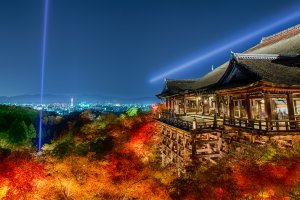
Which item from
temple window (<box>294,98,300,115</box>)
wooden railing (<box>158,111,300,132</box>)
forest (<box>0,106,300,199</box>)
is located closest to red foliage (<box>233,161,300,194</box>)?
forest (<box>0,106,300,199</box>)

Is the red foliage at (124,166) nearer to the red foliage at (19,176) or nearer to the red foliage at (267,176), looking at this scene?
the red foliage at (19,176)

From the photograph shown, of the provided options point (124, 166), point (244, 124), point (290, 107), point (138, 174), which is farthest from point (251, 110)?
point (124, 166)

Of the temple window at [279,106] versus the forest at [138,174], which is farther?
the temple window at [279,106]

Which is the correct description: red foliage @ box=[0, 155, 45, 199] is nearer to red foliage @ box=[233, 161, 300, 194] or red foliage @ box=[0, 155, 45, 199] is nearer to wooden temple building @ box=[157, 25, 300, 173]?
wooden temple building @ box=[157, 25, 300, 173]

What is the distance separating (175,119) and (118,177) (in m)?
8.86

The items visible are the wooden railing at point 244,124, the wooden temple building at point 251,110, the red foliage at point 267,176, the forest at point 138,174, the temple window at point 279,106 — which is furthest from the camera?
the temple window at point 279,106

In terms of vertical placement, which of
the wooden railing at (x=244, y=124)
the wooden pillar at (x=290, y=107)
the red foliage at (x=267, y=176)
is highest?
the wooden pillar at (x=290, y=107)

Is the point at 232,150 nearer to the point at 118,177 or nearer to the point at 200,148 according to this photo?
the point at 200,148

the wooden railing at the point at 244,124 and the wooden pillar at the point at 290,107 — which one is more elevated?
the wooden pillar at the point at 290,107

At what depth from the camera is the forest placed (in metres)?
11.9

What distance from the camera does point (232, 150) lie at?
17.2 m

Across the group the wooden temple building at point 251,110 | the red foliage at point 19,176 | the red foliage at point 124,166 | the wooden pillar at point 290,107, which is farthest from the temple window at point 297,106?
the red foliage at point 19,176

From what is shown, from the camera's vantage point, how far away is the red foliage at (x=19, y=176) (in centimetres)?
1995

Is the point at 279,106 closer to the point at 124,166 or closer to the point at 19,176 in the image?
the point at 124,166
